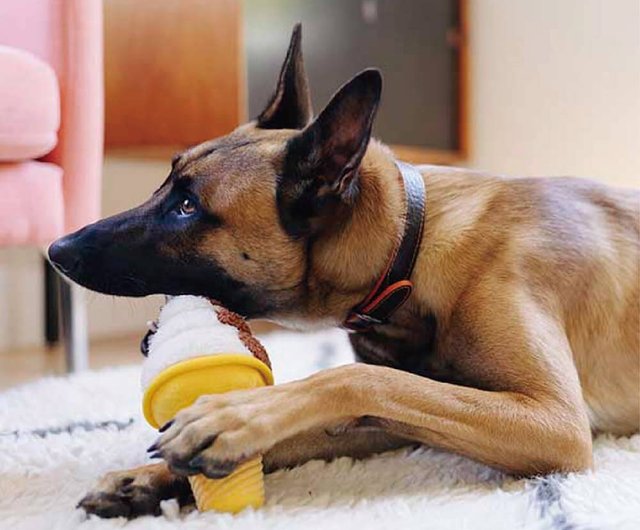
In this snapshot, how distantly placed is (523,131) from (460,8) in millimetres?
602

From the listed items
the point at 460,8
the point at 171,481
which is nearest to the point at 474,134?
the point at 460,8

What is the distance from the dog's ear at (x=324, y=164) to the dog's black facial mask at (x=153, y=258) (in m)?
0.11

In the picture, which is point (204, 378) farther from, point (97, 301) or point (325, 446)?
point (97, 301)

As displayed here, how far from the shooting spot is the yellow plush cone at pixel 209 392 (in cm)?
89

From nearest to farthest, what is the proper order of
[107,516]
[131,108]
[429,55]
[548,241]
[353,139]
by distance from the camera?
[107,516]
[353,139]
[548,241]
[131,108]
[429,55]

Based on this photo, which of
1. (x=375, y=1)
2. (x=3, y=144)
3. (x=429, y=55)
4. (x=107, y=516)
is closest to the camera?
(x=107, y=516)

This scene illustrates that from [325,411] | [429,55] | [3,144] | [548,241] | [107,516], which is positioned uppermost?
[429,55]

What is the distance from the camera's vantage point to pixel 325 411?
920mm

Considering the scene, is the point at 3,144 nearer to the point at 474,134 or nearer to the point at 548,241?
the point at 548,241

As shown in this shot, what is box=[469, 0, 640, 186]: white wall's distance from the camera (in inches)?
117

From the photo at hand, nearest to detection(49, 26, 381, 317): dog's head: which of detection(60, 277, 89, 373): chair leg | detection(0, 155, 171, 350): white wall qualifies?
detection(60, 277, 89, 373): chair leg

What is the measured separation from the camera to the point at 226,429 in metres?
0.86

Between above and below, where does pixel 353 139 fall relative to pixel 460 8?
below

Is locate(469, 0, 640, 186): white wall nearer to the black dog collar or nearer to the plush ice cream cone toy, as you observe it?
the black dog collar
